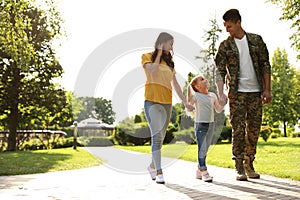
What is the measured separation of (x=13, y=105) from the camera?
22156 mm

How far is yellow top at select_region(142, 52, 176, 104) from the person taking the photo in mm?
5398

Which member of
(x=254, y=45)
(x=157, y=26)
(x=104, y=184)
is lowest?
(x=104, y=184)

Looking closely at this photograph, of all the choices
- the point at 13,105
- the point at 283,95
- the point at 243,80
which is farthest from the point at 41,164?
the point at 283,95

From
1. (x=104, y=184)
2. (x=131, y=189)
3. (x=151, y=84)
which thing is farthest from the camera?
(x=151, y=84)

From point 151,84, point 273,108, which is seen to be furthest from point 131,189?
point 273,108

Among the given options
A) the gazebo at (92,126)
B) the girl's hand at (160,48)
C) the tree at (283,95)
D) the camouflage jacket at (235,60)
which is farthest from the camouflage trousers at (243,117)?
the tree at (283,95)

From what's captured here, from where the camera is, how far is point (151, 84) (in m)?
5.42

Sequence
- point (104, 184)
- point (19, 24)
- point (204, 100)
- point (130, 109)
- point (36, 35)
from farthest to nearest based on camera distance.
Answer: point (36, 35) → point (19, 24) → point (130, 109) → point (204, 100) → point (104, 184)

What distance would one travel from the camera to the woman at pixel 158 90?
17.7 ft

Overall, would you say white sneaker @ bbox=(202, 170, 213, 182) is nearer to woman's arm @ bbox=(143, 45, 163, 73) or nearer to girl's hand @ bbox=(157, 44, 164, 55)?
woman's arm @ bbox=(143, 45, 163, 73)

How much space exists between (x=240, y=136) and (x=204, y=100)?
80 centimetres

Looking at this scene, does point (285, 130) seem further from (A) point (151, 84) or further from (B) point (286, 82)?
(A) point (151, 84)

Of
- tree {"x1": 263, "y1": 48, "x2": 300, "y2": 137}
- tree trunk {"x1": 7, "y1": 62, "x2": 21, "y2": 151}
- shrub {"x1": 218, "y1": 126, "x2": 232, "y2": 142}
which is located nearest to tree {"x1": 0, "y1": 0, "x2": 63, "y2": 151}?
tree trunk {"x1": 7, "y1": 62, "x2": 21, "y2": 151}

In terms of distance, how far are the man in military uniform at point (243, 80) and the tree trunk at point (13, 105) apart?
18308mm
